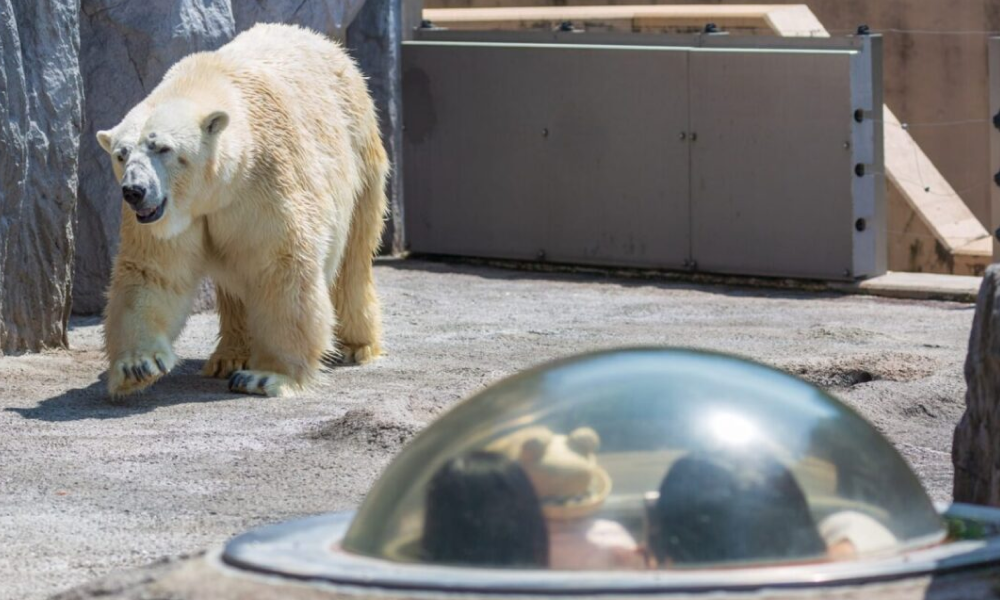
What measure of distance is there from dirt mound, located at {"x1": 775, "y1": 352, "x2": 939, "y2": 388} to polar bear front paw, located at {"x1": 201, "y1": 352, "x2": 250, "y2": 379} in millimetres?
2471

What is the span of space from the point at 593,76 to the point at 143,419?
5.62 meters

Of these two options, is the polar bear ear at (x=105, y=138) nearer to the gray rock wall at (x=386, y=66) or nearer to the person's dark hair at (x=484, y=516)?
the person's dark hair at (x=484, y=516)

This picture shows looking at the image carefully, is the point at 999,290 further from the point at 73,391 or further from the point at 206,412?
the point at 73,391

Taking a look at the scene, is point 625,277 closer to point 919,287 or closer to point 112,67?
point 919,287

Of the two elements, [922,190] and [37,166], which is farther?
[922,190]

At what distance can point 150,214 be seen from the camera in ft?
21.0

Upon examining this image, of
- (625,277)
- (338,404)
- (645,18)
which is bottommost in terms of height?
(338,404)

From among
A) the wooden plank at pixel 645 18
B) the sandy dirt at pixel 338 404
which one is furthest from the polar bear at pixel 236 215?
the wooden plank at pixel 645 18

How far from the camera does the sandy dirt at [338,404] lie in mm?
4902

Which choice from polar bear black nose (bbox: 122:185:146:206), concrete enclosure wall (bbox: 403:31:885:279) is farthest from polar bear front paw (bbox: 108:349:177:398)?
concrete enclosure wall (bbox: 403:31:885:279)

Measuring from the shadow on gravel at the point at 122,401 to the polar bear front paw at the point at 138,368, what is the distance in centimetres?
11

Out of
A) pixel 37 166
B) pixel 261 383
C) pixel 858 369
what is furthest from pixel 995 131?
pixel 37 166

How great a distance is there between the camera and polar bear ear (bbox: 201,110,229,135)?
6.58 metres

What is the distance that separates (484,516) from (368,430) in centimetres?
329
